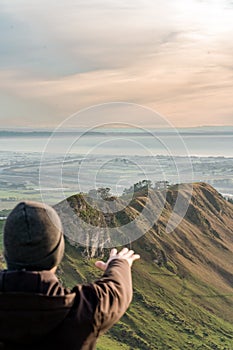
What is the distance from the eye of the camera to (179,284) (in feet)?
404

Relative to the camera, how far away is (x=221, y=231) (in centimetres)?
15438

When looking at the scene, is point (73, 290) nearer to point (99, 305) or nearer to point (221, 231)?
point (99, 305)

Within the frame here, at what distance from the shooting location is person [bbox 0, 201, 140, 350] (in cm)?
298

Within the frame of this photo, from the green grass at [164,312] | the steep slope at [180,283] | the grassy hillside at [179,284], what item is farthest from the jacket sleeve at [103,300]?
the green grass at [164,312]

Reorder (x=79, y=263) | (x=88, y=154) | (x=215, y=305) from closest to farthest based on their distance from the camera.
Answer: (x=88, y=154), (x=79, y=263), (x=215, y=305)

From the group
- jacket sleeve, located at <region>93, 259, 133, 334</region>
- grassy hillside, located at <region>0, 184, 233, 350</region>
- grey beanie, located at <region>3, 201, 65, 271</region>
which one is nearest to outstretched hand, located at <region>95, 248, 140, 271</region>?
jacket sleeve, located at <region>93, 259, 133, 334</region>

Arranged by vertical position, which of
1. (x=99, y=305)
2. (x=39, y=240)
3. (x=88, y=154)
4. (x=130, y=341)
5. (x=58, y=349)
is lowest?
(x=130, y=341)

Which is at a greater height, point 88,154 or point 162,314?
point 88,154

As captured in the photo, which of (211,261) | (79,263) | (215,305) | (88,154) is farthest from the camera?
(211,261)

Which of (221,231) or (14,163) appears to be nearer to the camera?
(14,163)

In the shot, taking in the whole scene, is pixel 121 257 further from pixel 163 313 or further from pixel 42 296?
pixel 163 313

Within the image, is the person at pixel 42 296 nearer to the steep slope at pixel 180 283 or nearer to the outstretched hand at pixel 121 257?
the outstretched hand at pixel 121 257

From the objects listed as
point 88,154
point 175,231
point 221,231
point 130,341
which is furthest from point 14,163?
point 88,154

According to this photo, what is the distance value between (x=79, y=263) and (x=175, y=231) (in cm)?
4503
